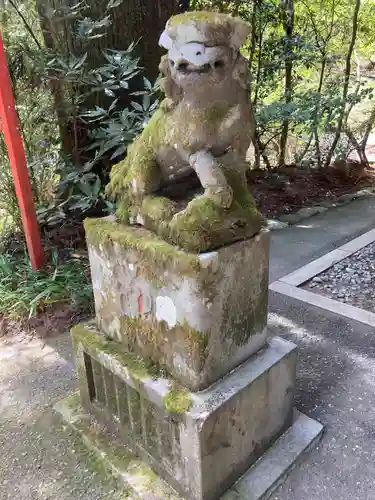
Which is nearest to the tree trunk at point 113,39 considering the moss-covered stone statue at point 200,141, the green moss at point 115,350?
the green moss at point 115,350

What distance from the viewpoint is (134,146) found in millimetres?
1794

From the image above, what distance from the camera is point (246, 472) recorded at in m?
1.82

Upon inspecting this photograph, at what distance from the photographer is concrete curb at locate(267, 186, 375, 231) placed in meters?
4.79

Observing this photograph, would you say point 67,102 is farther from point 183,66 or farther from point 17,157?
point 183,66

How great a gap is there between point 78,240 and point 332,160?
487 cm

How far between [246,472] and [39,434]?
99 centimetres

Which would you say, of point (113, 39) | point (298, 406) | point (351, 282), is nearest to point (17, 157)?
point (113, 39)

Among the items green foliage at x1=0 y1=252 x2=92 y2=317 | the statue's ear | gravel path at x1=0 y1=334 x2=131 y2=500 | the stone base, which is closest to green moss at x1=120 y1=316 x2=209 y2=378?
the stone base

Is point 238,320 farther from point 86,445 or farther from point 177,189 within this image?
point 86,445

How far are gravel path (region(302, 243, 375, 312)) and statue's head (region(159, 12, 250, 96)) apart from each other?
224 centimetres

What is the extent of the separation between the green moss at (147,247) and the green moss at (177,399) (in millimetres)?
402

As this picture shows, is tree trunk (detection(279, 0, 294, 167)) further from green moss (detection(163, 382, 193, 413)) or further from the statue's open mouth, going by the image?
green moss (detection(163, 382, 193, 413))

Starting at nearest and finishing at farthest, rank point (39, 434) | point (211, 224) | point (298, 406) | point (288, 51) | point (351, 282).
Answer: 1. point (211, 224)
2. point (39, 434)
3. point (298, 406)
4. point (351, 282)
5. point (288, 51)

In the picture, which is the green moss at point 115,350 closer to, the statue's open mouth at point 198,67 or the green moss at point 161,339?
the green moss at point 161,339
